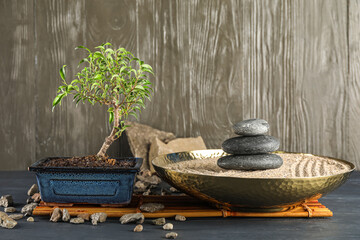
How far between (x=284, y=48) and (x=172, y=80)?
20.4 inches

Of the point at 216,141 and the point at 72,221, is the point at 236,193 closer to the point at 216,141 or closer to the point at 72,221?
the point at 72,221

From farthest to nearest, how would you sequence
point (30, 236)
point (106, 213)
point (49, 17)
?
1. point (49, 17)
2. point (106, 213)
3. point (30, 236)

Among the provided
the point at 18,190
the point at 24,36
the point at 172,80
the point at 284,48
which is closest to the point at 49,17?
the point at 24,36

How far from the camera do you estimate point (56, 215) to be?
3.38ft

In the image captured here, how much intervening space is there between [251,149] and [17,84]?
1.19 m

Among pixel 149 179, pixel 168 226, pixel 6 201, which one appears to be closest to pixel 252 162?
pixel 168 226

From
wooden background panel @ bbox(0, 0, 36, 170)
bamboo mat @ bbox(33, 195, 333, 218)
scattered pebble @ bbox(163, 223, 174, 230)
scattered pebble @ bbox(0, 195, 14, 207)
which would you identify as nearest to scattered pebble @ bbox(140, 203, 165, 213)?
bamboo mat @ bbox(33, 195, 333, 218)

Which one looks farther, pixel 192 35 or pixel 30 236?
pixel 192 35

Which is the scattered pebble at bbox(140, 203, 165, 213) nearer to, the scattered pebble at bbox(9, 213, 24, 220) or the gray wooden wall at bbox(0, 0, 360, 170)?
the scattered pebble at bbox(9, 213, 24, 220)

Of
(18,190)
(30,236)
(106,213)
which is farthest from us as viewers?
(18,190)

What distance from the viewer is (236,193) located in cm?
96

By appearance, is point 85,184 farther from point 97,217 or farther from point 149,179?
point 149,179

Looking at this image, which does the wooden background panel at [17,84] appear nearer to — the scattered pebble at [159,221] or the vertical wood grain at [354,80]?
the scattered pebble at [159,221]

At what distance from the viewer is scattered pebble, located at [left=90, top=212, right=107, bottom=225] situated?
1.01 m
